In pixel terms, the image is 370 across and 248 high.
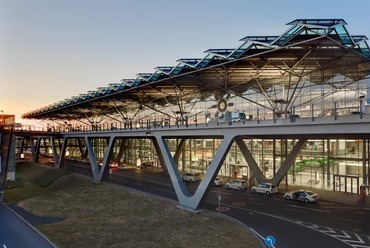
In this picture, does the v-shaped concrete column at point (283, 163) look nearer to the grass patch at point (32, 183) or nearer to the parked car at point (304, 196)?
the parked car at point (304, 196)

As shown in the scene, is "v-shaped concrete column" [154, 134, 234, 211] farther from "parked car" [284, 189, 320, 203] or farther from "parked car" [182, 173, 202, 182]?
"parked car" [182, 173, 202, 182]

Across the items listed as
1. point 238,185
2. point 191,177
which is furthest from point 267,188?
point 191,177

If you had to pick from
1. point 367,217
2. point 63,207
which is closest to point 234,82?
point 367,217

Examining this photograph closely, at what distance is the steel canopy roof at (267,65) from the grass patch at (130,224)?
14200 millimetres

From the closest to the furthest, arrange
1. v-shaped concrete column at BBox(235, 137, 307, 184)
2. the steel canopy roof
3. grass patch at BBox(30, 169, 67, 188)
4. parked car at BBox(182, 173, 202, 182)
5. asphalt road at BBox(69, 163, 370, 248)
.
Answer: asphalt road at BBox(69, 163, 370, 248) → the steel canopy roof → v-shaped concrete column at BBox(235, 137, 307, 184) → parked car at BBox(182, 173, 202, 182) → grass patch at BBox(30, 169, 67, 188)

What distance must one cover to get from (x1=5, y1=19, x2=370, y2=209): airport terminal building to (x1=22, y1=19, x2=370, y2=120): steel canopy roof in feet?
0.32

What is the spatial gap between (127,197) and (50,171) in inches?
1270

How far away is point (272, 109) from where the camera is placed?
41.8 meters

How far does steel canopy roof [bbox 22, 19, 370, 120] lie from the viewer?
2512 centimetres

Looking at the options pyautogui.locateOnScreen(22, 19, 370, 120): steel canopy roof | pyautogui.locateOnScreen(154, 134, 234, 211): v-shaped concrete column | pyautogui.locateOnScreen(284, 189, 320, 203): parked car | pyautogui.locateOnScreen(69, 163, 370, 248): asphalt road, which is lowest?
pyautogui.locateOnScreen(69, 163, 370, 248): asphalt road

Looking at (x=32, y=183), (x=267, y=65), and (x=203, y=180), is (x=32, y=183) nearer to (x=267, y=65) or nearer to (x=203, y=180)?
(x=203, y=180)

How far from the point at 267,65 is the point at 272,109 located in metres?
9.33

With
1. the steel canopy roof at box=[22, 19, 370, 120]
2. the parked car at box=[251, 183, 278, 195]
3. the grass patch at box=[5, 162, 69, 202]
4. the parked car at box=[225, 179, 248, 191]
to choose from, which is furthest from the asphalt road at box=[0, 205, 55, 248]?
the parked car at box=[225, 179, 248, 191]

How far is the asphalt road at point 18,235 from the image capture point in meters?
22.5
